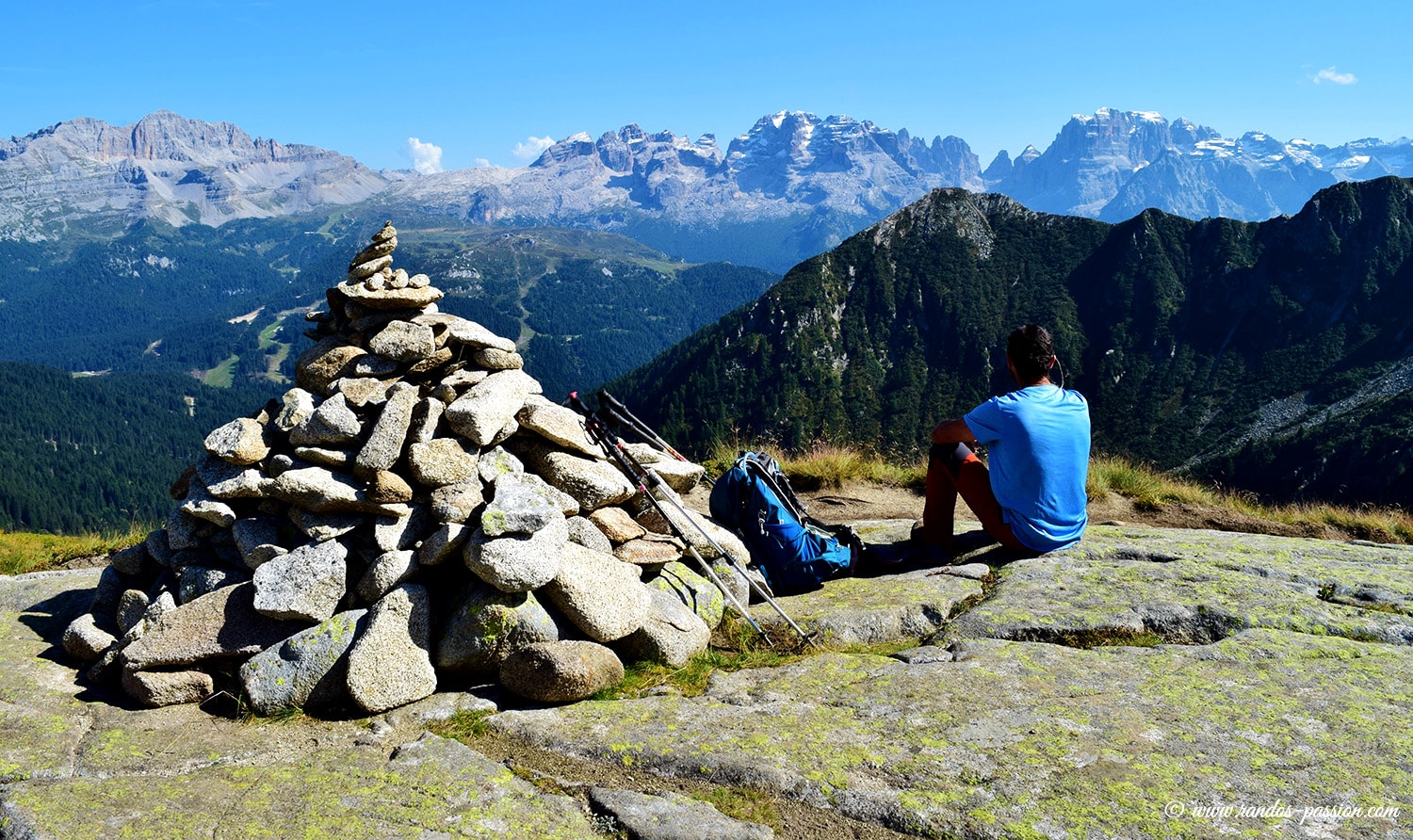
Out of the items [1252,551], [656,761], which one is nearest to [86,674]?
[656,761]

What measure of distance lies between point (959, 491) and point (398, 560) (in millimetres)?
6571

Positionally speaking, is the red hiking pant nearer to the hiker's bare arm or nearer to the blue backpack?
the hiker's bare arm

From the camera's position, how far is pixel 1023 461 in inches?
345

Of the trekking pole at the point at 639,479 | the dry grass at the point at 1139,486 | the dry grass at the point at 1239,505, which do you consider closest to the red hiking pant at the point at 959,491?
the trekking pole at the point at 639,479

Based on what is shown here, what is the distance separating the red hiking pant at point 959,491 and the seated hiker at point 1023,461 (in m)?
0.01

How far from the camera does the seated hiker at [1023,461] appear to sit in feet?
28.7

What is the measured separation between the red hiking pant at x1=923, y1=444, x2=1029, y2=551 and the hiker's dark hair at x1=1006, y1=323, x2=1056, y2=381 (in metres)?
1.25

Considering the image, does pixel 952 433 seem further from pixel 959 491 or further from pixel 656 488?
pixel 656 488

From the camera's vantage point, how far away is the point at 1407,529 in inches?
496

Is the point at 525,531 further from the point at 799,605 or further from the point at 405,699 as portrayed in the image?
the point at 799,605

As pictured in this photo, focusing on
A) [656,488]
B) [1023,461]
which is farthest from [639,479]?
[1023,461]

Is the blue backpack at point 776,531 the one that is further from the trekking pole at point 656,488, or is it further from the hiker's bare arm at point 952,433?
the hiker's bare arm at point 952,433

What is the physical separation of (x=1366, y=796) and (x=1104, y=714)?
149cm

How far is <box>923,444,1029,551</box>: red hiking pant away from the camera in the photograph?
31.0ft
